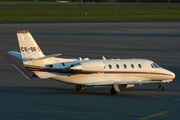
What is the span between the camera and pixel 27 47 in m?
34.1

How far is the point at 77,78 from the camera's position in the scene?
112 ft

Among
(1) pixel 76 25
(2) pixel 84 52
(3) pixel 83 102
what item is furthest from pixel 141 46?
(3) pixel 83 102

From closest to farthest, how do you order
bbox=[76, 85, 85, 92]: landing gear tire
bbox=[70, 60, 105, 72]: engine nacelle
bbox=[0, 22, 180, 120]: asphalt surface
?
bbox=[0, 22, 180, 120]: asphalt surface < bbox=[70, 60, 105, 72]: engine nacelle < bbox=[76, 85, 85, 92]: landing gear tire

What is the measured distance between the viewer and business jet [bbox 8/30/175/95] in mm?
33688

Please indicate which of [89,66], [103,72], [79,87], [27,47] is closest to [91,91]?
[79,87]

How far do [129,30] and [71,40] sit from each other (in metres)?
16.3

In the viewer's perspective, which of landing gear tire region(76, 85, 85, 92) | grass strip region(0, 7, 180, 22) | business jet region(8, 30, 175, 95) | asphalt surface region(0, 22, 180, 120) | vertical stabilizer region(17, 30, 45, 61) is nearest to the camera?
asphalt surface region(0, 22, 180, 120)

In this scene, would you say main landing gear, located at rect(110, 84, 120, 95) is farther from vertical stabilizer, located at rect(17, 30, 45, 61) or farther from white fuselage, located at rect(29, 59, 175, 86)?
vertical stabilizer, located at rect(17, 30, 45, 61)

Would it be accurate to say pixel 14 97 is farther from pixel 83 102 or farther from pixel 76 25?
pixel 76 25

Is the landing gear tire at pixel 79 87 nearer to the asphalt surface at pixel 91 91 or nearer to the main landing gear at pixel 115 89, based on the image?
the asphalt surface at pixel 91 91

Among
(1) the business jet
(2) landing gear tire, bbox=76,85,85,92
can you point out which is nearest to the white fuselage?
(1) the business jet

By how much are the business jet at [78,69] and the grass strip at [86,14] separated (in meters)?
67.2

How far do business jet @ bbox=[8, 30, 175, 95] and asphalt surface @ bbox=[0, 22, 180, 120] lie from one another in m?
0.76

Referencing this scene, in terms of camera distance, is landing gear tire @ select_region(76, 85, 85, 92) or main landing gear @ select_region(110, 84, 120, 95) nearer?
main landing gear @ select_region(110, 84, 120, 95)
